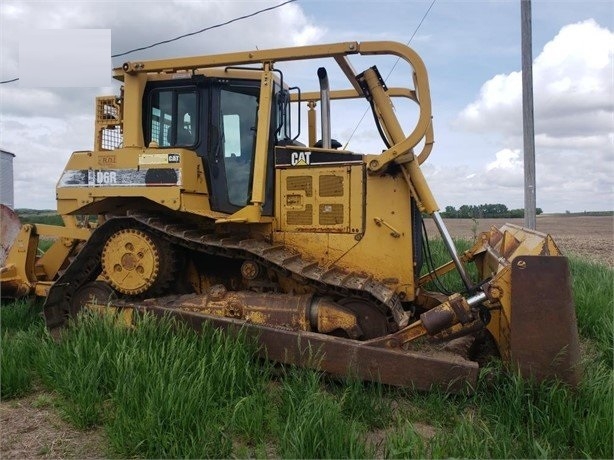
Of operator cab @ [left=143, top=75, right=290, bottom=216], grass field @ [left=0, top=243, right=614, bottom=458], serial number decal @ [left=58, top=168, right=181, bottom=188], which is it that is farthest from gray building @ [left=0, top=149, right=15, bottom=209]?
grass field @ [left=0, top=243, right=614, bottom=458]

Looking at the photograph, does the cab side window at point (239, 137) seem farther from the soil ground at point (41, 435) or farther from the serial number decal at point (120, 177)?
the soil ground at point (41, 435)

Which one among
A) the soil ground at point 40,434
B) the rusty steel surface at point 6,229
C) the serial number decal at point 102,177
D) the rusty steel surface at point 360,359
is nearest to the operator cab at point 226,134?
the serial number decal at point 102,177

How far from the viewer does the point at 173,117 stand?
5.91 m

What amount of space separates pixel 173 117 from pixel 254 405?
11.6 feet

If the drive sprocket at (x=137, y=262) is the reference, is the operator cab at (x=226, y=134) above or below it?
above

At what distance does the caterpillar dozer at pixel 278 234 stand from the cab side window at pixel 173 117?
0.6 inches

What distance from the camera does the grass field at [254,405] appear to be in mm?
3215

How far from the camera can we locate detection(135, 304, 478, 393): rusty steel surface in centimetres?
410

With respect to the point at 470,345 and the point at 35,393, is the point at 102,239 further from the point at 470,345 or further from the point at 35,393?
the point at 470,345

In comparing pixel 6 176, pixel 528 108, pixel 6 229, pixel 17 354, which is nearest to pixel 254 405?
pixel 17 354

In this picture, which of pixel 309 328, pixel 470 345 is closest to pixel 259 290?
pixel 309 328

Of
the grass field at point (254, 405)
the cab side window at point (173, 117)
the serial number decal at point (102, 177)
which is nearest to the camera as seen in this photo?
the grass field at point (254, 405)

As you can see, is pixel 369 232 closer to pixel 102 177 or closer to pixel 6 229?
pixel 102 177

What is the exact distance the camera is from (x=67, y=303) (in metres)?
5.76
